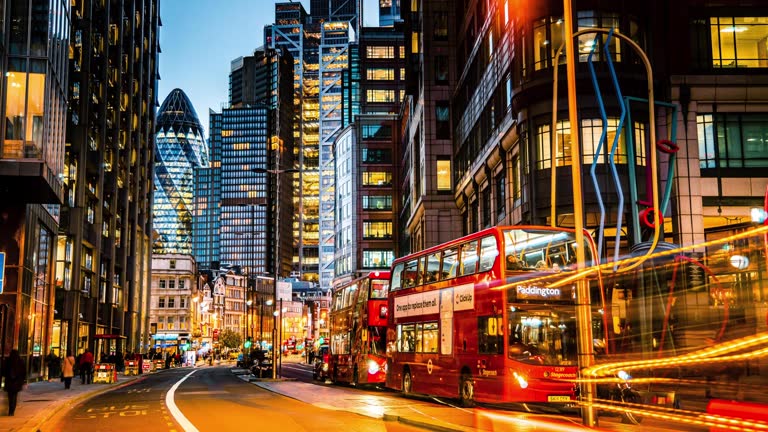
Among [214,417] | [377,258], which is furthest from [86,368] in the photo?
[377,258]

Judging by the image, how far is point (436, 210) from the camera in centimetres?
6588

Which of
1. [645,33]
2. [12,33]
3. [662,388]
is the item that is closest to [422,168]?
[645,33]

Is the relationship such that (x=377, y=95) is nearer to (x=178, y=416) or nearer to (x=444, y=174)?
(x=444, y=174)

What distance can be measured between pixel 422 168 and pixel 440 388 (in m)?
45.6

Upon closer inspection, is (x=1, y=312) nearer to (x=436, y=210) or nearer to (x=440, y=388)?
(x=440, y=388)

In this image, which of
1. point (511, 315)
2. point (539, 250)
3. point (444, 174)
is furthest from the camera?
point (444, 174)

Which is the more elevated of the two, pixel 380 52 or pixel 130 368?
pixel 380 52

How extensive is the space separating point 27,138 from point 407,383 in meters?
18.8

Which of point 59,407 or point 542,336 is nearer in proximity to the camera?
point 542,336

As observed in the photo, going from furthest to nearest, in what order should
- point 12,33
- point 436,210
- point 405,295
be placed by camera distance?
point 436,210 < point 12,33 < point 405,295

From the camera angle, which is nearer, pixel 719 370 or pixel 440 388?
pixel 719 370

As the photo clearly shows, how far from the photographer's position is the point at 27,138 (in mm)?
33750

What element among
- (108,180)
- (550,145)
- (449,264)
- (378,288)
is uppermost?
(108,180)

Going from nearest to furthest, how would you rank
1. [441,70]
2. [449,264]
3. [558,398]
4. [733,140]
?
1. [558,398]
2. [449,264]
3. [733,140]
4. [441,70]
